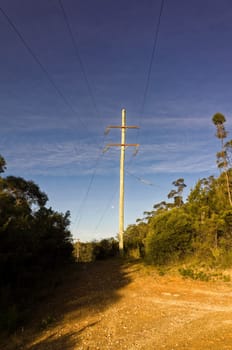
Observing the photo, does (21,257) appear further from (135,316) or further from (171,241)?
(171,241)

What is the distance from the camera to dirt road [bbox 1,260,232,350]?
557 cm

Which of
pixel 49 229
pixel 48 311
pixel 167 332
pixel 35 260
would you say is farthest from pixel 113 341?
pixel 49 229

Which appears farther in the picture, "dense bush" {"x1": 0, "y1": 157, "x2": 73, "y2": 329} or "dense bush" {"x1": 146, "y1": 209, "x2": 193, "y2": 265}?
"dense bush" {"x1": 146, "y1": 209, "x2": 193, "y2": 265}

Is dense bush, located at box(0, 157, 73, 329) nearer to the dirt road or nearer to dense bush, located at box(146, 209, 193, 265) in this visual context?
the dirt road

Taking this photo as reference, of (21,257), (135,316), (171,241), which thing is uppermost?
(171,241)

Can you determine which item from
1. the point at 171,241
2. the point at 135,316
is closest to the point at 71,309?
the point at 135,316

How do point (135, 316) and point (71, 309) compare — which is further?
point (71, 309)

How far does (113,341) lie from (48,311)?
10.9 feet

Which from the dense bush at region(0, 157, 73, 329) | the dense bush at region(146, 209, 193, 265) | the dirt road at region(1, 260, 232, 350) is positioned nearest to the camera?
the dirt road at region(1, 260, 232, 350)

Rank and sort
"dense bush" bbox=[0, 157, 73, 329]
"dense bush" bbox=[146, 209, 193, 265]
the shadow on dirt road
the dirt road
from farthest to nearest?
"dense bush" bbox=[146, 209, 193, 265], "dense bush" bbox=[0, 157, 73, 329], the shadow on dirt road, the dirt road

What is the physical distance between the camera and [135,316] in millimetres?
7336

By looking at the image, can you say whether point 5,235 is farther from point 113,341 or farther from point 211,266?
point 211,266

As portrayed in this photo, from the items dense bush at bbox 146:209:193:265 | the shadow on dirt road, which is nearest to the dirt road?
the shadow on dirt road

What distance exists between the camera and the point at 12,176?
83.0 ft
